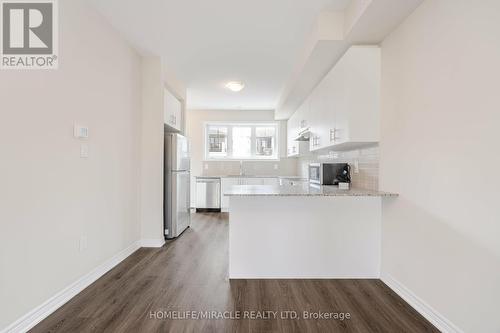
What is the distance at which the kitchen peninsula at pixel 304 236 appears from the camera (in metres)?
2.44

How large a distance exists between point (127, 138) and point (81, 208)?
3.62ft

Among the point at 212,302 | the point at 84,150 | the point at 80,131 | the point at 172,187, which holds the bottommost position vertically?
the point at 212,302

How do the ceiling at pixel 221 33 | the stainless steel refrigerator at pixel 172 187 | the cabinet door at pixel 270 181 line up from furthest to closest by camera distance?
the cabinet door at pixel 270 181, the stainless steel refrigerator at pixel 172 187, the ceiling at pixel 221 33

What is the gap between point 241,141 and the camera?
6.59m

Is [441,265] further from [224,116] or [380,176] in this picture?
[224,116]

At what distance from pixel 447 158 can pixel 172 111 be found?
3.53 metres

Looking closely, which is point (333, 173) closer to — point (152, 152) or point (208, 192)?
point (152, 152)

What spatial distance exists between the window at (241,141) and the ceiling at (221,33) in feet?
7.31

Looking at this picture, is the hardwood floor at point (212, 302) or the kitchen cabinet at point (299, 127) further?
the kitchen cabinet at point (299, 127)

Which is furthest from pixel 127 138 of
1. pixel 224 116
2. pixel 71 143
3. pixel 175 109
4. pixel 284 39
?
pixel 224 116

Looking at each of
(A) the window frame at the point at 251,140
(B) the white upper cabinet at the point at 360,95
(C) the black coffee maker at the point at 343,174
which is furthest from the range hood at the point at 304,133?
(A) the window frame at the point at 251,140

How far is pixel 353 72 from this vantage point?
2.49m

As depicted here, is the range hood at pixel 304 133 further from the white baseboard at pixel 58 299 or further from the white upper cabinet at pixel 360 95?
the white baseboard at pixel 58 299

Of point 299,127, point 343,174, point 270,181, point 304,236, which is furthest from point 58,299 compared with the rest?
point 270,181
